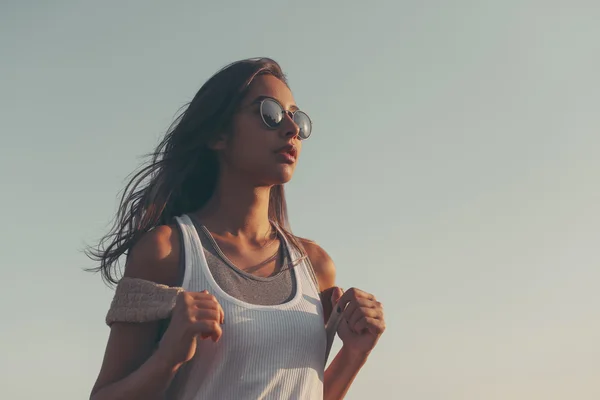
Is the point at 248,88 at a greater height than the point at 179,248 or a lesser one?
Answer: greater

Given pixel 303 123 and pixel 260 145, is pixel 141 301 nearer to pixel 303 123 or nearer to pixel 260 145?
pixel 260 145

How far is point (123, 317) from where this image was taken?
4938 millimetres

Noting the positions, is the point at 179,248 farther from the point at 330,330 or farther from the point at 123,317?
the point at 330,330

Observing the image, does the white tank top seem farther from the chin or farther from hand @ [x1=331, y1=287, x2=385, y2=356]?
the chin

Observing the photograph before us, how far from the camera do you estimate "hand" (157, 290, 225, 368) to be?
14.8ft

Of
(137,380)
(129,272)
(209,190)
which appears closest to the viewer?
(137,380)

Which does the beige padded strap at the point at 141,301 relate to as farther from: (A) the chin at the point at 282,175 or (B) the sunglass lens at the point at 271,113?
(B) the sunglass lens at the point at 271,113

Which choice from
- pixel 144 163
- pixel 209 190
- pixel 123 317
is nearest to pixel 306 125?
pixel 209 190

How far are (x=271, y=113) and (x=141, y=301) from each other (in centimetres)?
147

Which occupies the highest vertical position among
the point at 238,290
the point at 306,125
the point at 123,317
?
the point at 306,125

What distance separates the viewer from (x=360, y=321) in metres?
5.31

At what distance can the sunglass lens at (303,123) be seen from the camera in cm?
563

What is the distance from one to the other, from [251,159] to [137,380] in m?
1.60

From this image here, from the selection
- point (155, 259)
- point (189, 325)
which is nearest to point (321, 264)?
point (155, 259)
